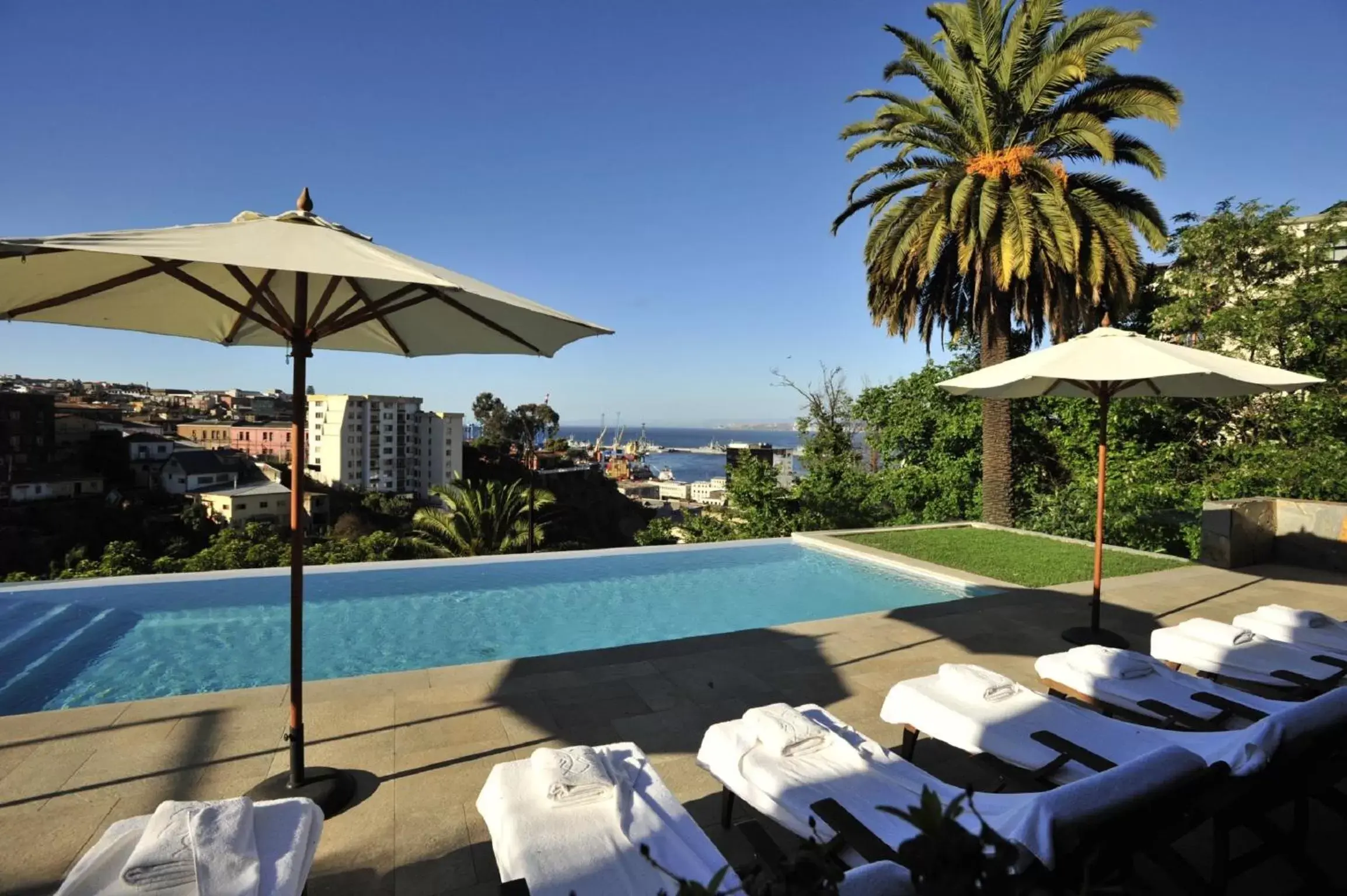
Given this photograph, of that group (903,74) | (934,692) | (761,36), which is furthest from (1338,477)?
(761,36)

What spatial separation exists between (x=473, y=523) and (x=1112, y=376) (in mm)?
13411

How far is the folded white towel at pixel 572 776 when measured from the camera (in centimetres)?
232

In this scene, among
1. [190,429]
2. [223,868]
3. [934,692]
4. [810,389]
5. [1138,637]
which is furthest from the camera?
[190,429]

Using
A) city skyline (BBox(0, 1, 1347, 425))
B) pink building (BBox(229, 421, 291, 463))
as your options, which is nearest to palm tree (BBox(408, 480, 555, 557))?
city skyline (BBox(0, 1, 1347, 425))

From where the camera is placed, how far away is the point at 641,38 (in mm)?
11703

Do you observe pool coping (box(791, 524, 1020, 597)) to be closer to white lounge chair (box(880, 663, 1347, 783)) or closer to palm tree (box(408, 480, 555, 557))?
white lounge chair (box(880, 663, 1347, 783))

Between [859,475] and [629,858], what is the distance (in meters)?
14.1

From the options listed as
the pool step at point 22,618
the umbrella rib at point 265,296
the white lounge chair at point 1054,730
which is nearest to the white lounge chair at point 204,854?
the umbrella rib at point 265,296

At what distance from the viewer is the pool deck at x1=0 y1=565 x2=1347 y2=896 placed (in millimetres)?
2713

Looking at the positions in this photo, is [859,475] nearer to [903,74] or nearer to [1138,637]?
[903,74]

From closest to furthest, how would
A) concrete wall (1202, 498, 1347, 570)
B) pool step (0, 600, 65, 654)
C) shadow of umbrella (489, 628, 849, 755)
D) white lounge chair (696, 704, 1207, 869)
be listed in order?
white lounge chair (696, 704, 1207, 869) < shadow of umbrella (489, 628, 849, 755) < pool step (0, 600, 65, 654) < concrete wall (1202, 498, 1347, 570)

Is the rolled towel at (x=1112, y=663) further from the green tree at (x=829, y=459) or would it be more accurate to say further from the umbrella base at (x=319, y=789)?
the green tree at (x=829, y=459)

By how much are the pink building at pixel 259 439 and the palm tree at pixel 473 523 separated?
185 ft

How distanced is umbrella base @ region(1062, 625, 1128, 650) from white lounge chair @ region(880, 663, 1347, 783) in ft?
8.97
